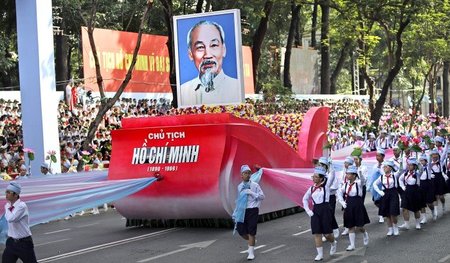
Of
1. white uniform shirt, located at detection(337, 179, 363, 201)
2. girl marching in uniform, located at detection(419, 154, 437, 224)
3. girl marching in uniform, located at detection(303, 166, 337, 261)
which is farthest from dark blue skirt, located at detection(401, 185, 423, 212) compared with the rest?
girl marching in uniform, located at detection(303, 166, 337, 261)

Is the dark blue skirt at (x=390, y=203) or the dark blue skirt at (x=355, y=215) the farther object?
the dark blue skirt at (x=390, y=203)

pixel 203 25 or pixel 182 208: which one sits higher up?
pixel 203 25

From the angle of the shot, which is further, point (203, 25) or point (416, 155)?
point (203, 25)

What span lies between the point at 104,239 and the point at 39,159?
885 centimetres

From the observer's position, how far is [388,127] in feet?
90.6

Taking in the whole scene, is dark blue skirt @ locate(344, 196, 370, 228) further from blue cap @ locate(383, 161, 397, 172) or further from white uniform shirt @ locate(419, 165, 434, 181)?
white uniform shirt @ locate(419, 165, 434, 181)

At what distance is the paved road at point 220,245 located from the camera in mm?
13312

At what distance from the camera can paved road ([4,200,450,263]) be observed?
1331 cm

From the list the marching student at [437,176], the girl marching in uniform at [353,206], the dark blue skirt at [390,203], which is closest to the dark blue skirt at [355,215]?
the girl marching in uniform at [353,206]

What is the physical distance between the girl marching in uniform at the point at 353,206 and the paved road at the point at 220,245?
0.32 metres

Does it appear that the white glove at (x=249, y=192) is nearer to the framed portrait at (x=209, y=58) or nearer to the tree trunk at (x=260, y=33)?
the framed portrait at (x=209, y=58)

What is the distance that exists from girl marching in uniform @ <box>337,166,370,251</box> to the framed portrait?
909 centimetres

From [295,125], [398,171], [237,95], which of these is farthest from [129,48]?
[398,171]

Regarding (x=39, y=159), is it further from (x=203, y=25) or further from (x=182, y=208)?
(x=182, y=208)
